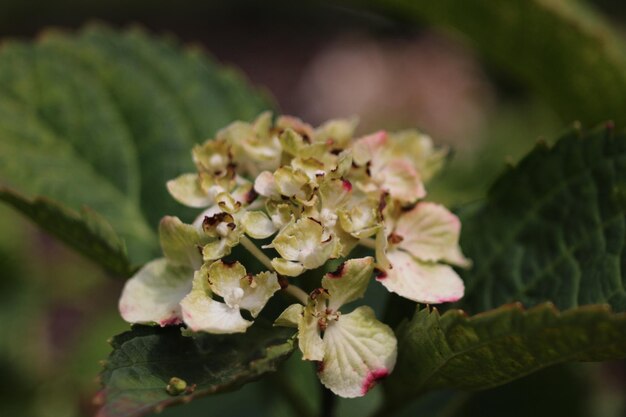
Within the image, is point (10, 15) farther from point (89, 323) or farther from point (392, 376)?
point (392, 376)

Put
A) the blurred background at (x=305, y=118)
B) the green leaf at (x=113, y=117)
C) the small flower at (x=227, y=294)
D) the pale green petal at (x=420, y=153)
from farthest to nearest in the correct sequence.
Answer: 1. the blurred background at (x=305, y=118)
2. the green leaf at (x=113, y=117)
3. the pale green petal at (x=420, y=153)
4. the small flower at (x=227, y=294)

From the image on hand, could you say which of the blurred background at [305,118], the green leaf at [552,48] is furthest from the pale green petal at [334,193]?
the green leaf at [552,48]

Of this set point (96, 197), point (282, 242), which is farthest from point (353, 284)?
point (96, 197)

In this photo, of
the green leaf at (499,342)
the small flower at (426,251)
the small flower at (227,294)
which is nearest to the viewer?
the green leaf at (499,342)

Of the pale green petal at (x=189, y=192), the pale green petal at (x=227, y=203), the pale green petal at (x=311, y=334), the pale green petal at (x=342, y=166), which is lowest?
the pale green petal at (x=311, y=334)

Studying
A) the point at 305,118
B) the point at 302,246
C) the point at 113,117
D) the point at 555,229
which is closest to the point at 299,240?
the point at 302,246

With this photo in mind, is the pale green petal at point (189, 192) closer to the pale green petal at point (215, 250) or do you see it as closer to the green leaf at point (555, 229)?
the pale green petal at point (215, 250)
